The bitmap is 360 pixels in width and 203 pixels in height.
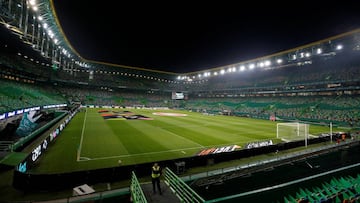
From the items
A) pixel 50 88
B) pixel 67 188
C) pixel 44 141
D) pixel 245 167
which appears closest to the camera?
pixel 67 188

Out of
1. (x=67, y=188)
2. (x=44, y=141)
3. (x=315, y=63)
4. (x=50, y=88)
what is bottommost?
(x=67, y=188)

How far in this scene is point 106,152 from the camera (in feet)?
45.2

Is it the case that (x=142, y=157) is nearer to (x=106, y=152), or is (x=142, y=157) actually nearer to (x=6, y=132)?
(x=106, y=152)

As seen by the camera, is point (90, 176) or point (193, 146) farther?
point (193, 146)

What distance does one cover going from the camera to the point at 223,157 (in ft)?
41.1

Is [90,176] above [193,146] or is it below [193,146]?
above

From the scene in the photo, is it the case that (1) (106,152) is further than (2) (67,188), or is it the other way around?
(1) (106,152)

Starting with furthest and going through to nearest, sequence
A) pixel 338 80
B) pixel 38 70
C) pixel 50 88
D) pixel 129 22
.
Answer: pixel 50 88 < pixel 38 70 < pixel 338 80 < pixel 129 22

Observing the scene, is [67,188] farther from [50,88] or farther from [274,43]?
[50,88]

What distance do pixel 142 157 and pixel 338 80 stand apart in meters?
43.9

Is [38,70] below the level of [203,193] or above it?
above

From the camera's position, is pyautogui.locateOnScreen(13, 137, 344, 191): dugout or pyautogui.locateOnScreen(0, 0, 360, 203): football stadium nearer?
pyautogui.locateOnScreen(13, 137, 344, 191): dugout

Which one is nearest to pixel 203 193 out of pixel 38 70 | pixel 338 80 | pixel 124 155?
pixel 124 155

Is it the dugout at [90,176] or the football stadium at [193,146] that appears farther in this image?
the football stadium at [193,146]
